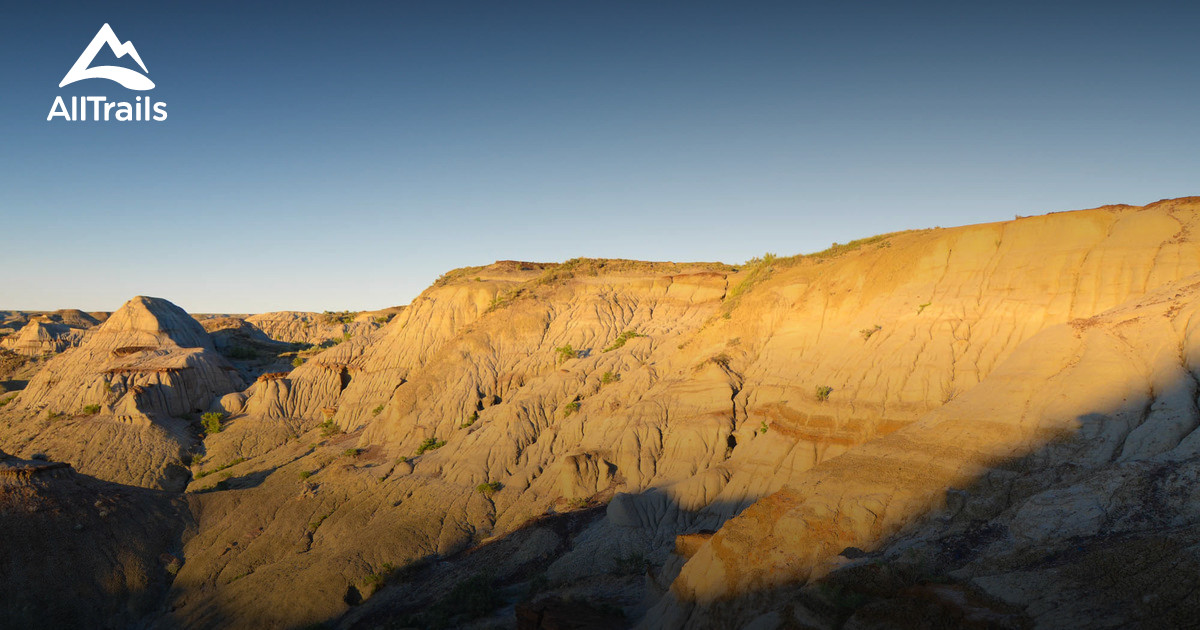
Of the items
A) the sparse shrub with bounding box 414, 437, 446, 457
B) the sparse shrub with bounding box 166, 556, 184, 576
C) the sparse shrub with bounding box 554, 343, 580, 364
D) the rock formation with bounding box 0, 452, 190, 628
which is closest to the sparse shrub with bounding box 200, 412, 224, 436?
the rock formation with bounding box 0, 452, 190, 628

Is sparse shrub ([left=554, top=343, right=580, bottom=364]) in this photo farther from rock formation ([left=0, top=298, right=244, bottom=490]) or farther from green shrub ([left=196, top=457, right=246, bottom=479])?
rock formation ([left=0, top=298, right=244, bottom=490])

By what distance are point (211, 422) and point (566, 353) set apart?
2812 cm

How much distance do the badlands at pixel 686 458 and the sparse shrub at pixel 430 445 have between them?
7.2 inches

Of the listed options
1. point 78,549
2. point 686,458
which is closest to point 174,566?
point 78,549

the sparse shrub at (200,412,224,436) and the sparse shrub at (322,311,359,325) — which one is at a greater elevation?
the sparse shrub at (322,311,359,325)

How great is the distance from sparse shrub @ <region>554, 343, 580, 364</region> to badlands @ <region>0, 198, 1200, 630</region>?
23 centimetres

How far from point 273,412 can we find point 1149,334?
173 feet

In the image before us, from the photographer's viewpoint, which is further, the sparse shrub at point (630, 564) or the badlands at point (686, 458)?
the sparse shrub at point (630, 564)

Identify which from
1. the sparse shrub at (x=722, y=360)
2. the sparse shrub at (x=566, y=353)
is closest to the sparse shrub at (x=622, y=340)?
the sparse shrub at (x=566, y=353)

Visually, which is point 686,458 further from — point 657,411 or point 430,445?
point 430,445

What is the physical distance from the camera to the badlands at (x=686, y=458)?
12.9m

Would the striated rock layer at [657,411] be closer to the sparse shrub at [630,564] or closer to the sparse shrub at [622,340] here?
the sparse shrub at [622,340]

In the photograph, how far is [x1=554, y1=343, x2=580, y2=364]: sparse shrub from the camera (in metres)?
43.2

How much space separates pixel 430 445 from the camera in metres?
38.8
